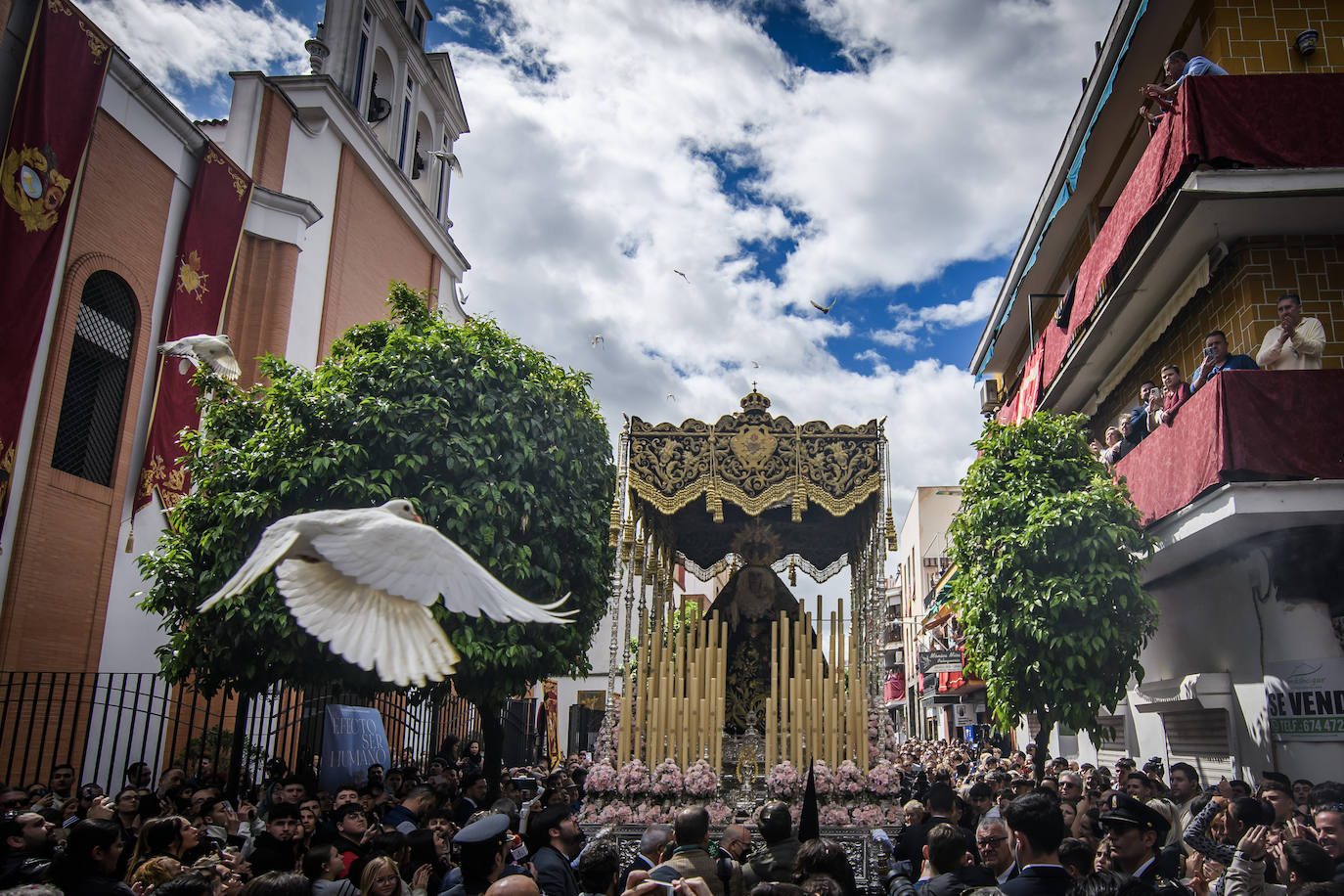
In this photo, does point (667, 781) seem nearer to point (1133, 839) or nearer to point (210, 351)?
point (1133, 839)

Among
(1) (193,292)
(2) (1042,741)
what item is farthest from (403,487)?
(2) (1042,741)

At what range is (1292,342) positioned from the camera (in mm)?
8734

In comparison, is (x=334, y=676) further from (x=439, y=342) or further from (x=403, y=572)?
(x=403, y=572)

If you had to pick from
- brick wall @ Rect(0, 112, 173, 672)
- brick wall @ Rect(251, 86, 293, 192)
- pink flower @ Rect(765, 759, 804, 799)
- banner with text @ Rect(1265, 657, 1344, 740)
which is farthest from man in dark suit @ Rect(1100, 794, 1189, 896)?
brick wall @ Rect(251, 86, 293, 192)

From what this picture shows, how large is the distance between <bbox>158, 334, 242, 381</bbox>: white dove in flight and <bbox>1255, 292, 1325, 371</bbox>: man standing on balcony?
1112cm

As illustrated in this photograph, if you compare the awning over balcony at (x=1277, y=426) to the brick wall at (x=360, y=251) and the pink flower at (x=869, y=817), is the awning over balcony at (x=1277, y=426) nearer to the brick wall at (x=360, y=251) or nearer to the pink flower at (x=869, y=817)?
the pink flower at (x=869, y=817)

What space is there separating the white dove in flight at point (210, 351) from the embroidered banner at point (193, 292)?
1.84 m

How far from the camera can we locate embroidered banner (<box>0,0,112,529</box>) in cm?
1034

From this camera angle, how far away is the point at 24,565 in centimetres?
1103

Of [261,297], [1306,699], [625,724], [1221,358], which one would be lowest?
[625,724]

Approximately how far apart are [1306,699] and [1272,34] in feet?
23.6

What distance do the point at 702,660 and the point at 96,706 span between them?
8.29m

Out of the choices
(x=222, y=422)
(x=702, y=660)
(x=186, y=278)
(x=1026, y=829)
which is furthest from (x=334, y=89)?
Result: (x=1026, y=829)

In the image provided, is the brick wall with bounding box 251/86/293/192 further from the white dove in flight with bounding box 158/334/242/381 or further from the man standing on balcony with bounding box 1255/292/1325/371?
the man standing on balcony with bounding box 1255/292/1325/371
